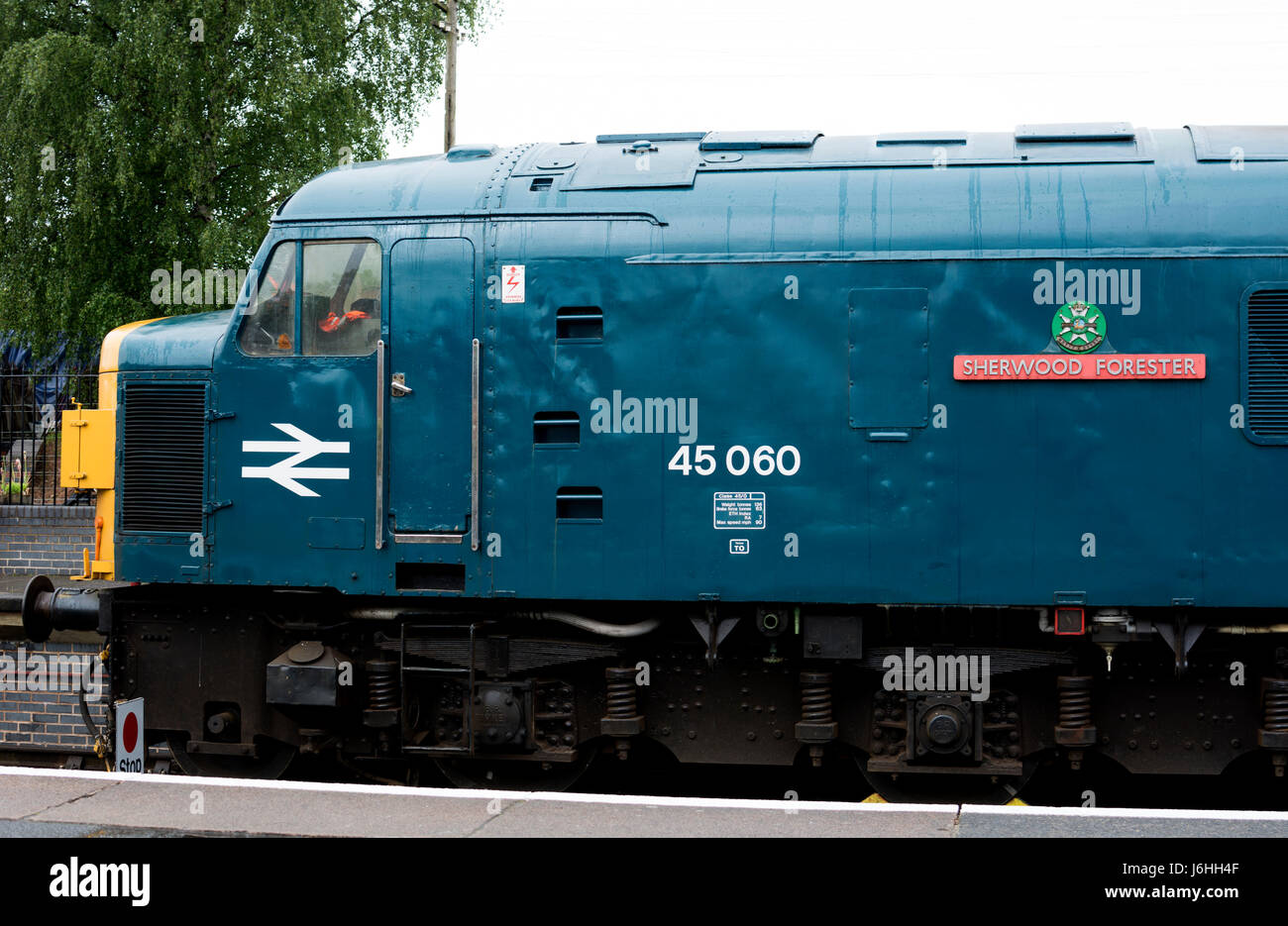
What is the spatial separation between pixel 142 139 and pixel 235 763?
14.5 metres

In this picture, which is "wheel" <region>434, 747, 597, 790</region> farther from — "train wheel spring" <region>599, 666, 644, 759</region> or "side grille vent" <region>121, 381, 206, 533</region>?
"side grille vent" <region>121, 381, 206, 533</region>

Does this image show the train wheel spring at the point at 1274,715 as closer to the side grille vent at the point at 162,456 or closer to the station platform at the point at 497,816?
the station platform at the point at 497,816

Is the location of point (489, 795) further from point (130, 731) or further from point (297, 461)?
point (130, 731)

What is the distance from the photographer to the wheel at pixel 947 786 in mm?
6988

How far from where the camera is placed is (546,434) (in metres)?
7.01

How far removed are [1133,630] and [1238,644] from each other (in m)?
0.72

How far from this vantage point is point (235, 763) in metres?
7.70

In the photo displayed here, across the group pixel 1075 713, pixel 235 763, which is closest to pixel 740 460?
pixel 1075 713

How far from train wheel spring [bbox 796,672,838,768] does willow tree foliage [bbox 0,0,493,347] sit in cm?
1412

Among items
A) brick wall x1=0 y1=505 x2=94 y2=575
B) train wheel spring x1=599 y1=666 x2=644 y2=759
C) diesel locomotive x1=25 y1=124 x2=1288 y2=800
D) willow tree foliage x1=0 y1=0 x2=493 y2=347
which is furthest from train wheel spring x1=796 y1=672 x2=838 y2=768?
willow tree foliage x1=0 y1=0 x2=493 y2=347

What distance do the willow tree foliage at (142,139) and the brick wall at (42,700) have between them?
8.84 metres

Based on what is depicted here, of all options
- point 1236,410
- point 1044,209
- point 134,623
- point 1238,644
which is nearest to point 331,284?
point 134,623

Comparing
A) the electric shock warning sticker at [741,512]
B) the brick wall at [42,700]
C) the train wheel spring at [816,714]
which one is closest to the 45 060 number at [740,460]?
the electric shock warning sticker at [741,512]

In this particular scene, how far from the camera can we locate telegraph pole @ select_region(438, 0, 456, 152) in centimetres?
2044
